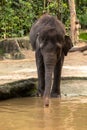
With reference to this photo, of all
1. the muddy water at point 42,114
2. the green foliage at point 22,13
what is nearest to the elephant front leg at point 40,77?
the muddy water at point 42,114

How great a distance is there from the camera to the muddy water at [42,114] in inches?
223

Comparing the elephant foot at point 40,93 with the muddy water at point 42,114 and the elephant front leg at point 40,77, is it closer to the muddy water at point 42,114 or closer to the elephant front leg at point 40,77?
the elephant front leg at point 40,77

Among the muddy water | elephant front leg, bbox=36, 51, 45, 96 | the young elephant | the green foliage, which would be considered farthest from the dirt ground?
the green foliage

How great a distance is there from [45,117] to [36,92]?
244cm

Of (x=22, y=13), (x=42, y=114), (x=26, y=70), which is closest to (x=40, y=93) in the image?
(x=42, y=114)

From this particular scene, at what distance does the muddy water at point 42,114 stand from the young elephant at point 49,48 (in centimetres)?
30

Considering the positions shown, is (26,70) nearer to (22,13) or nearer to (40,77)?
(40,77)

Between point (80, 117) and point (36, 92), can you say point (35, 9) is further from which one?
point (80, 117)

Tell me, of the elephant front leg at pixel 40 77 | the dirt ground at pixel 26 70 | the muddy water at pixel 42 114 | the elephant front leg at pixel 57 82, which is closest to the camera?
the muddy water at pixel 42 114

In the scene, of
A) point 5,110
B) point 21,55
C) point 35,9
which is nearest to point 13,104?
point 5,110

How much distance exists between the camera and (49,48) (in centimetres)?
782

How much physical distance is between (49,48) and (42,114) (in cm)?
163

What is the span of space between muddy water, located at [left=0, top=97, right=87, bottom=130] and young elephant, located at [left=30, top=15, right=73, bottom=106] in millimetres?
298

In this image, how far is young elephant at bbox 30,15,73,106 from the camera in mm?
7785
